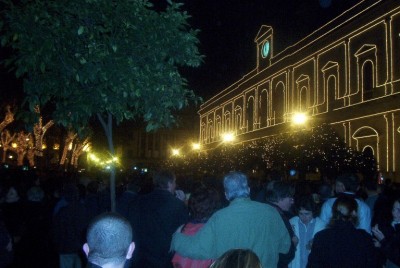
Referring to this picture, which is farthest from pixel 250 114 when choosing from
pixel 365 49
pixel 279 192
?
pixel 279 192

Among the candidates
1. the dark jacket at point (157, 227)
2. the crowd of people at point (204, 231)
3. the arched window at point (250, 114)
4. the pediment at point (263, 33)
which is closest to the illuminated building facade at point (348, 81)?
the pediment at point (263, 33)

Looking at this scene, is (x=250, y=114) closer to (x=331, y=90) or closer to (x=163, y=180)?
(x=331, y=90)

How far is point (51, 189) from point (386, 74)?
64.6 feet

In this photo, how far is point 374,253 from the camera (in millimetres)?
5043

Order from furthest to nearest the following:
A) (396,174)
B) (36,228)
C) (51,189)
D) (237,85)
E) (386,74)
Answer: (237,85)
(386,74)
(396,174)
(51,189)
(36,228)

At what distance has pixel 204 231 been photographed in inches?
173

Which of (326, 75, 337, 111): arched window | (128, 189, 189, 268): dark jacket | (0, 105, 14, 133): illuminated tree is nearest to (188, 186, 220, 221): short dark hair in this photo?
(128, 189, 189, 268): dark jacket

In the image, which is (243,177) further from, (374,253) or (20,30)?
(20,30)

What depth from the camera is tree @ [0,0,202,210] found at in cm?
601

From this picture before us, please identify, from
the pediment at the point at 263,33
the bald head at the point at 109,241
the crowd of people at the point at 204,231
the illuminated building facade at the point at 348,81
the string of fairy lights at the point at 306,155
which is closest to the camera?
the bald head at the point at 109,241

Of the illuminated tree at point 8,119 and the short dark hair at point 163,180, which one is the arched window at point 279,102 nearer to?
the illuminated tree at point 8,119

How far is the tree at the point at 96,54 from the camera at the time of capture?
6012 millimetres

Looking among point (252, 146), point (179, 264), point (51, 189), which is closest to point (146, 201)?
point (179, 264)

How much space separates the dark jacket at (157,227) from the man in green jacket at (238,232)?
1.47 meters
